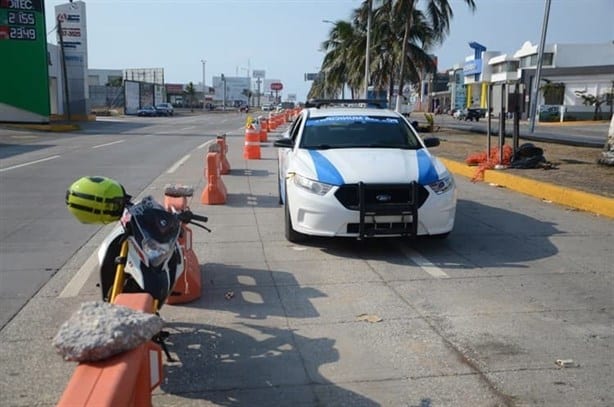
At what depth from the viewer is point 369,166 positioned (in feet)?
23.5

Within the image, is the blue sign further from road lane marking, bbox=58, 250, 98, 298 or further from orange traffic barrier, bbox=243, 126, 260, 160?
road lane marking, bbox=58, 250, 98, 298

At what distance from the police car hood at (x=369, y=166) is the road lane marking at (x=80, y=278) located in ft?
8.20

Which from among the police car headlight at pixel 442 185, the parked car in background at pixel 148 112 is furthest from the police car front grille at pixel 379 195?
the parked car in background at pixel 148 112

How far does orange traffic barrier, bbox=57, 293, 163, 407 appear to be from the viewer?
2.41 meters

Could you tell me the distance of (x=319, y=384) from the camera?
13.0 ft

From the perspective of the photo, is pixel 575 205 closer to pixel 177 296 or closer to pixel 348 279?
pixel 348 279

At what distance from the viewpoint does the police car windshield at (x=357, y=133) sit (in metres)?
8.26

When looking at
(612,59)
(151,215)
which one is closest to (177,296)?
(151,215)

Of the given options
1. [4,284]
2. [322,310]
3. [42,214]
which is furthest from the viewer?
[42,214]

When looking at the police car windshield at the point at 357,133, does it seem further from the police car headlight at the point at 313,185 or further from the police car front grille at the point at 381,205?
the police car front grille at the point at 381,205

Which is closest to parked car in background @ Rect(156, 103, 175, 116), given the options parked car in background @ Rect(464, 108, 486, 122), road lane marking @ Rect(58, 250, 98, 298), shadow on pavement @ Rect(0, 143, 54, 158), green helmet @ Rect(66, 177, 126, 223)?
parked car in background @ Rect(464, 108, 486, 122)

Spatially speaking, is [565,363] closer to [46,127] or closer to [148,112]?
[46,127]

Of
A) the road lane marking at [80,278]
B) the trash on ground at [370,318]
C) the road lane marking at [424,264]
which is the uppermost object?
the road lane marking at [424,264]

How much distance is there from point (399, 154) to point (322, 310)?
2970 mm
